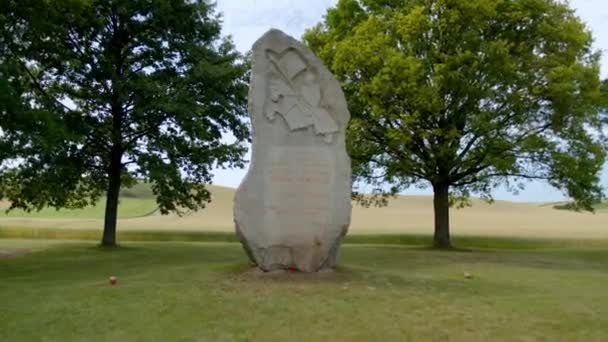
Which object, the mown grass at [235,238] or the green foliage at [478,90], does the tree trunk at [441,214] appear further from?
the mown grass at [235,238]

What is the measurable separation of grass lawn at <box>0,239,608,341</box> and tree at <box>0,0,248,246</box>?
851 cm

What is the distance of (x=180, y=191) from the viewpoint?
24.8 metres

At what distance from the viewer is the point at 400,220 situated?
48.3m

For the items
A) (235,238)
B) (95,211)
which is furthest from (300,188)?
(95,211)

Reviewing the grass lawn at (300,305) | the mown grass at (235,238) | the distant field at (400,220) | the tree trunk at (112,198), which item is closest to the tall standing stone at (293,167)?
the grass lawn at (300,305)

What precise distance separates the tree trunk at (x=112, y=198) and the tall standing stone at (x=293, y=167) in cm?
1311

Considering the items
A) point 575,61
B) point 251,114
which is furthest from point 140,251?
point 575,61

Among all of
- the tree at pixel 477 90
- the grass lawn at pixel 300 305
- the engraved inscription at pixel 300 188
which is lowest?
the grass lawn at pixel 300 305

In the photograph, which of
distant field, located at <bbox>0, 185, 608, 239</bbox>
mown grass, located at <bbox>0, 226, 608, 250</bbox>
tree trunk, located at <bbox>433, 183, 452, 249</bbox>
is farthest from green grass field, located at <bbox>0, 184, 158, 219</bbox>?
tree trunk, located at <bbox>433, 183, 452, 249</bbox>

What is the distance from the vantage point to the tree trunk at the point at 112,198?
2483cm

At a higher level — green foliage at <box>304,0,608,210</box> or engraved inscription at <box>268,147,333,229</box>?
green foliage at <box>304,0,608,210</box>

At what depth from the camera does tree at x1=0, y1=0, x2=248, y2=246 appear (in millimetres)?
23031

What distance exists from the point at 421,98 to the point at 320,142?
31.9 feet

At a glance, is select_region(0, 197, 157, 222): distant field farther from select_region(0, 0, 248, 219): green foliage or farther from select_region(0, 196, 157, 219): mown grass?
select_region(0, 0, 248, 219): green foliage
